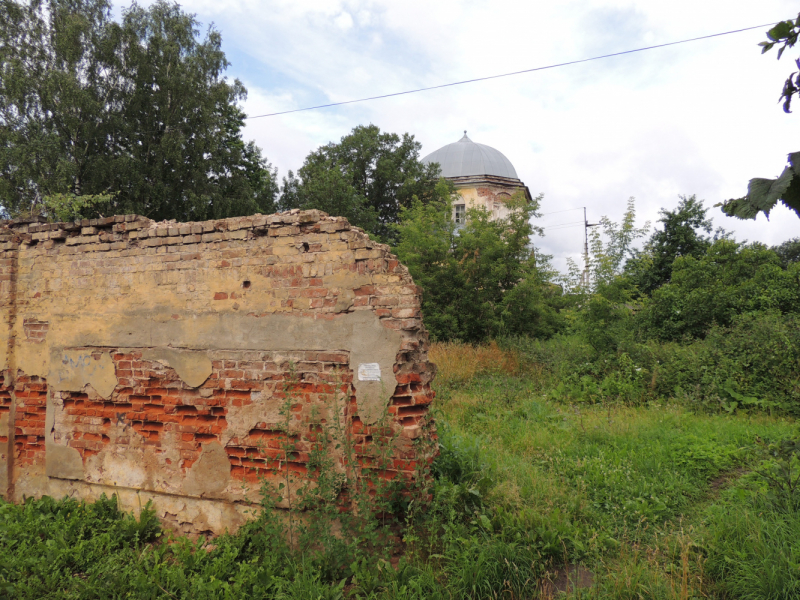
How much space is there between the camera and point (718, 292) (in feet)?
32.5

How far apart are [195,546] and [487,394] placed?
5.33 meters

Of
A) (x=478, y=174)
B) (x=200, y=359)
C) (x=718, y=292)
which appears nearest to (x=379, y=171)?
(x=478, y=174)

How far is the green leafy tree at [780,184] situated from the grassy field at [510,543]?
5.64 feet

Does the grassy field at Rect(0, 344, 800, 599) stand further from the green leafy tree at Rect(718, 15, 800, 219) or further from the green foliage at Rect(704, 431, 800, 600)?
the green leafy tree at Rect(718, 15, 800, 219)

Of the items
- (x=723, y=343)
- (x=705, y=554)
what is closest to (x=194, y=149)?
(x=723, y=343)

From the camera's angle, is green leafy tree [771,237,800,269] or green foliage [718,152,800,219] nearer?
green foliage [718,152,800,219]

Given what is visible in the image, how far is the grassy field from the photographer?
306 centimetres

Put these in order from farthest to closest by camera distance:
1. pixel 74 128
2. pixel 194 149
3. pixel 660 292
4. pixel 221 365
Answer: pixel 194 149 < pixel 74 128 < pixel 660 292 < pixel 221 365

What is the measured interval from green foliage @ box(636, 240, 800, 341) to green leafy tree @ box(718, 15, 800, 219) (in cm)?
859

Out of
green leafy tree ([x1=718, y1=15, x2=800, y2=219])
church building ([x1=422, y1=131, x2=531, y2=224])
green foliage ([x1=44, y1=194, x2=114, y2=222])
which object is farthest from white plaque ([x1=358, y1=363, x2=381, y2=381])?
church building ([x1=422, y1=131, x2=531, y2=224])

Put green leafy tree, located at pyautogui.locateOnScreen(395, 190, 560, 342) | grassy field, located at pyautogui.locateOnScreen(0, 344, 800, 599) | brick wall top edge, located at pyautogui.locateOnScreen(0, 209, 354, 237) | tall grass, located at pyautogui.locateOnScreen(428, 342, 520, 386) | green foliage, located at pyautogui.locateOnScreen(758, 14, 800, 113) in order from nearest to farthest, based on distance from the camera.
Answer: green foliage, located at pyautogui.locateOnScreen(758, 14, 800, 113) < grassy field, located at pyautogui.locateOnScreen(0, 344, 800, 599) < brick wall top edge, located at pyautogui.locateOnScreen(0, 209, 354, 237) < tall grass, located at pyautogui.locateOnScreen(428, 342, 520, 386) < green leafy tree, located at pyautogui.locateOnScreen(395, 190, 560, 342)

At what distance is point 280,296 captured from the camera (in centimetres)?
402

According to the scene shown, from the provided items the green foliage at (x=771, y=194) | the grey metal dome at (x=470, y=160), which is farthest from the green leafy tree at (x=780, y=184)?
the grey metal dome at (x=470, y=160)

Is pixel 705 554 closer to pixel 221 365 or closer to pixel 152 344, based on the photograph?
pixel 221 365
